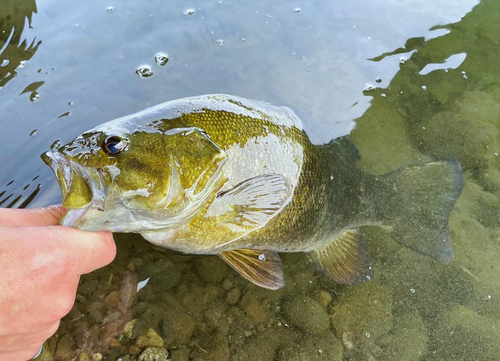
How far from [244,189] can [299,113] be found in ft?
3.85

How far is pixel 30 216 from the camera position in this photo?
169 cm

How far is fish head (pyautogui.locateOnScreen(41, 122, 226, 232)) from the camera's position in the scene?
5.44 feet

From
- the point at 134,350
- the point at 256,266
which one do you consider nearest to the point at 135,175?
the point at 256,266

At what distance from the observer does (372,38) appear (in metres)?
3.57

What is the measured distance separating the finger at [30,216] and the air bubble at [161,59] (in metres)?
1.93

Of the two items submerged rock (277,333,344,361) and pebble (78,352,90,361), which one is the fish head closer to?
pebble (78,352,90,361)

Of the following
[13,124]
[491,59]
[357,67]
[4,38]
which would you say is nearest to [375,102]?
[357,67]

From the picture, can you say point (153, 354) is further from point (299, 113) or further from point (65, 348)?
point (299, 113)

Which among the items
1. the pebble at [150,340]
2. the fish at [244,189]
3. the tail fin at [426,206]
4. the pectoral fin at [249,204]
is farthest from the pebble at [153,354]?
the tail fin at [426,206]

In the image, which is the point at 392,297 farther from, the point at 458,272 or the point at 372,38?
the point at 372,38

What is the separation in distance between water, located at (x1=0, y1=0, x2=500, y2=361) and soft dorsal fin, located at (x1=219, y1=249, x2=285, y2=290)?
31 centimetres

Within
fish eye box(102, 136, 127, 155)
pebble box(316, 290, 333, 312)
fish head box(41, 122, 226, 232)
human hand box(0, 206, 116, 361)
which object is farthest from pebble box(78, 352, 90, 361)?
pebble box(316, 290, 333, 312)

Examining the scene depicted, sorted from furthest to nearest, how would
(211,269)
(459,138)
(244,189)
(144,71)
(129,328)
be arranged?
(144,71), (459,138), (211,269), (129,328), (244,189)

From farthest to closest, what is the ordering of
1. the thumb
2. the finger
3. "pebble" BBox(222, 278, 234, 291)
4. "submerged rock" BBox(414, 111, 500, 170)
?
"submerged rock" BBox(414, 111, 500, 170)
"pebble" BBox(222, 278, 234, 291)
the finger
the thumb
